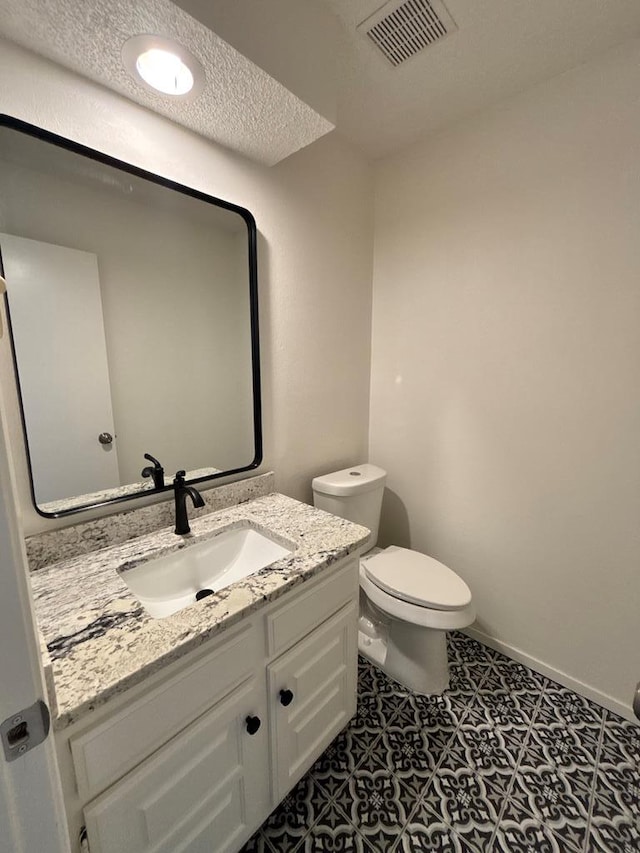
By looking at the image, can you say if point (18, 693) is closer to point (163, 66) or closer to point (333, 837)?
point (333, 837)

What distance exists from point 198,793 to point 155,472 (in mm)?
841

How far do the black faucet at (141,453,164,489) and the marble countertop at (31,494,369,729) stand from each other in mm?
156

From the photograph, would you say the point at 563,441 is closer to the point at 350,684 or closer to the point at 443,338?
the point at 443,338

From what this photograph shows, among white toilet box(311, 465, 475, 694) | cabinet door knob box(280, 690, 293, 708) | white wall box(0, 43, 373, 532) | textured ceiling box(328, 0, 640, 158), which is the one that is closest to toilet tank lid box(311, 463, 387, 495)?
white toilet box(311, 465, 475, 694)

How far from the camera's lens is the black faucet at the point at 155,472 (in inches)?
47.2

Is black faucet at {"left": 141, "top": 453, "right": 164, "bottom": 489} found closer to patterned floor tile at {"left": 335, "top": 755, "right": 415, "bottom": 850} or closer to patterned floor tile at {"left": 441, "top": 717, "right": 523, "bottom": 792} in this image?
patterned floor tile at {"left": 335, "top": 755, "right": 415, "bottom": 850}

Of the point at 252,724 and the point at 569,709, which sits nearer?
the point at 252,724

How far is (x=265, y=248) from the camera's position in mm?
1435

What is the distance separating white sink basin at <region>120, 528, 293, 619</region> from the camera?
1.04 meters

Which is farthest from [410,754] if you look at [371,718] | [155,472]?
[155,472]

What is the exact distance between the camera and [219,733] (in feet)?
2.79

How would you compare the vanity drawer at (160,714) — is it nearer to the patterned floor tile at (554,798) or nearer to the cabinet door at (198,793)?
the cabinet door at (198,793)

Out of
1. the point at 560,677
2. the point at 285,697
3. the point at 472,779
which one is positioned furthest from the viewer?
the point at 560,677

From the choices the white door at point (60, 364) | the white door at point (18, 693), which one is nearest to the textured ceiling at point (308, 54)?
the white door at point (60, 364)
